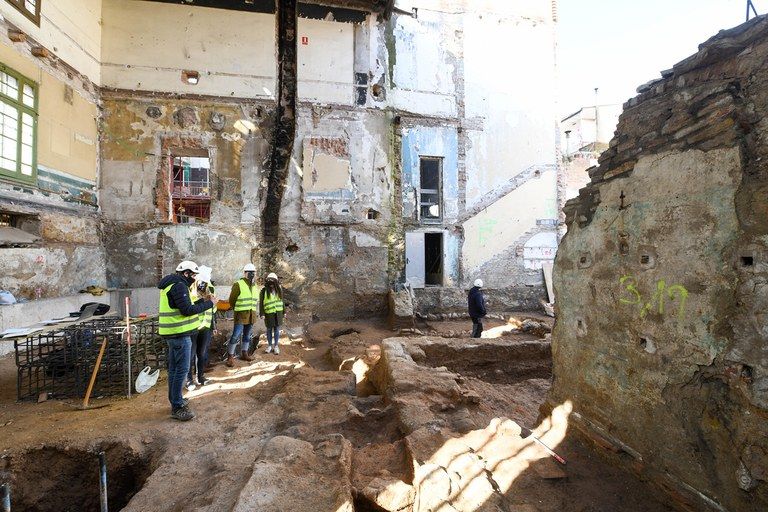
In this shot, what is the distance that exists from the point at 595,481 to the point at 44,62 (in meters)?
13.5

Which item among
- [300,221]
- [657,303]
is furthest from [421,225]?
[657,303]

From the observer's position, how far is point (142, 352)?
20.3 feet

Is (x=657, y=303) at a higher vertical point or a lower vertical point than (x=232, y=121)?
lower

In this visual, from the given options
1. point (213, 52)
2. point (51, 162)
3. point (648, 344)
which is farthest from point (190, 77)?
point (648, 344)

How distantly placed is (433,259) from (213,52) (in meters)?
10.5

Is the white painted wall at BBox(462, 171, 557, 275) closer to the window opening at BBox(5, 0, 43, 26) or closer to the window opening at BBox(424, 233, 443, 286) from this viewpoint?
the window opening at BBox(424, 233, 443, 286)

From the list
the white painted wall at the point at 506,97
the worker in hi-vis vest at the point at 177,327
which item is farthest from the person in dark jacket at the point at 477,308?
the worker in hi-vis vest at the point at 177,327

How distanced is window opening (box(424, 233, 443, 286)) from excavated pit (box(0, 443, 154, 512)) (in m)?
11.3

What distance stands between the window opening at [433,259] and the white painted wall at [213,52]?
590 centimetres

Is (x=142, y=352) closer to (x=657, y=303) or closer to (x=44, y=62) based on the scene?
(x=657, y=303)

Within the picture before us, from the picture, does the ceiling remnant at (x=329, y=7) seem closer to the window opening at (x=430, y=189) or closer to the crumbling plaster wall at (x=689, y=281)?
the window opening at (x=430, y=189)

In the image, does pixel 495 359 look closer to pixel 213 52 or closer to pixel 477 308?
pixel 477 308

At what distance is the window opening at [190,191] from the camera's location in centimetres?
1206

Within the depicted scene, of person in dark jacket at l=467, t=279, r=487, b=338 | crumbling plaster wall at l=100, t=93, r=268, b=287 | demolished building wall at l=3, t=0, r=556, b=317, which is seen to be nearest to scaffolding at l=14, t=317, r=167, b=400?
demolished building wall at l=3, t=0, r=556, b=317
